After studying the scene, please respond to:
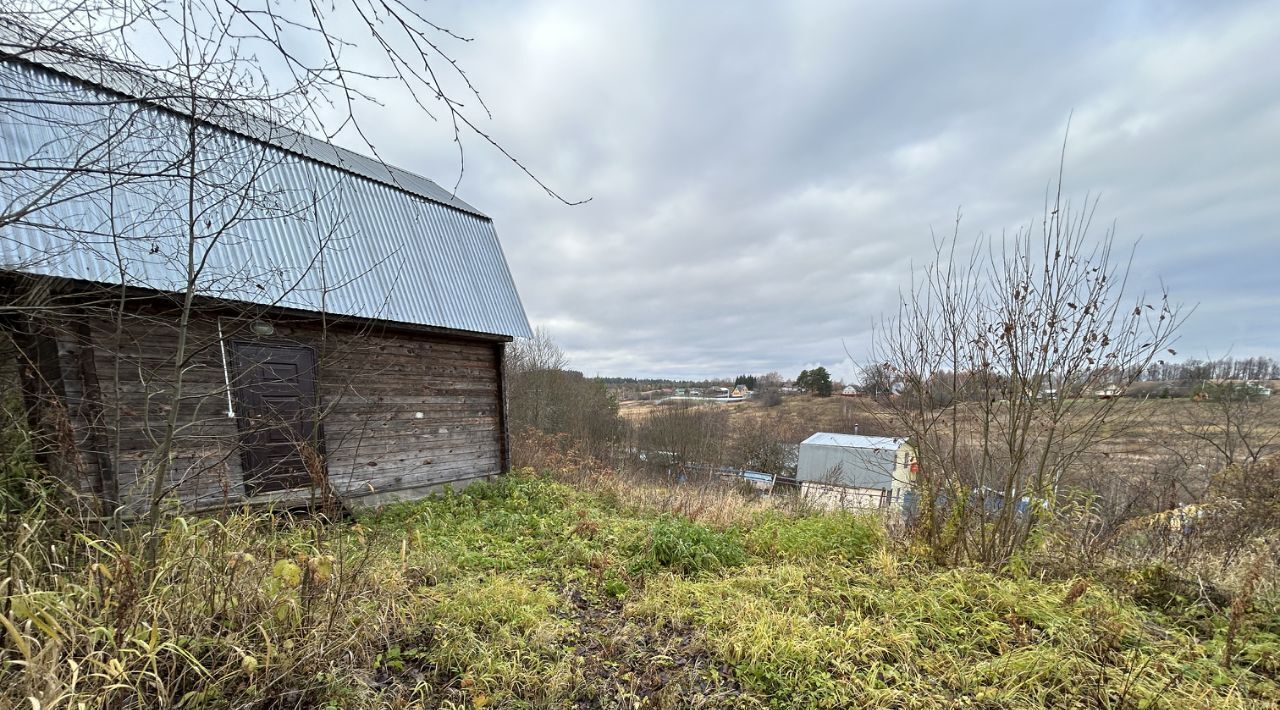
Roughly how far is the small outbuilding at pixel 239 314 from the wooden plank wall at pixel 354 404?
29 mm

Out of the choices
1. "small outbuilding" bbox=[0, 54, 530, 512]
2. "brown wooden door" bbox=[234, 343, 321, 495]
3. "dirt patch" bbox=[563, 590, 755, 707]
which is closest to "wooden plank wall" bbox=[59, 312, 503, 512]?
"small outbuilding" bbox=[0, 54, 530, 512]

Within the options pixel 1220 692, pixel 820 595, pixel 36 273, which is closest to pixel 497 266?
pixel 36 273

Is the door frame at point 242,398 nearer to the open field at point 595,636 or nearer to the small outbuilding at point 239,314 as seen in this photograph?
the small outbuilding at point 239,314

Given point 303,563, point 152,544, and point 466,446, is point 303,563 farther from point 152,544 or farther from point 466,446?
point 466,446

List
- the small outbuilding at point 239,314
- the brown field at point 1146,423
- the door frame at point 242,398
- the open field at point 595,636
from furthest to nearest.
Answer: the door frame at point 242,398 < the brown field at point 1146,423 < the small outbuilding at point 239,314 < the open field at point 595,636

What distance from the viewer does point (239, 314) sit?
200 inches

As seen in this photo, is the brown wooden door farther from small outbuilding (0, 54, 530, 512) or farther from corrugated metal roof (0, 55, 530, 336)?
corrugated metal roof (0, 55, 530, 336)

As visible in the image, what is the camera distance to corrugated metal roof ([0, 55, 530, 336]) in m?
3.26

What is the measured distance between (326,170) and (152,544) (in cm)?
549

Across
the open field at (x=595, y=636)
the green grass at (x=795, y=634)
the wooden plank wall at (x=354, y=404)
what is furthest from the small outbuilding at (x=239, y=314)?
the green grass at (x=795, y=634)

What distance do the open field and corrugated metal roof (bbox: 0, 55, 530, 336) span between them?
177 centimetres

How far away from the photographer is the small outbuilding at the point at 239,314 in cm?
301

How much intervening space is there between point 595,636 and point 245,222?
5772mm

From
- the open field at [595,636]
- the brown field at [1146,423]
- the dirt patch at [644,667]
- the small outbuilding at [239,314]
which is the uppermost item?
the small outbuilding at [239,314]
